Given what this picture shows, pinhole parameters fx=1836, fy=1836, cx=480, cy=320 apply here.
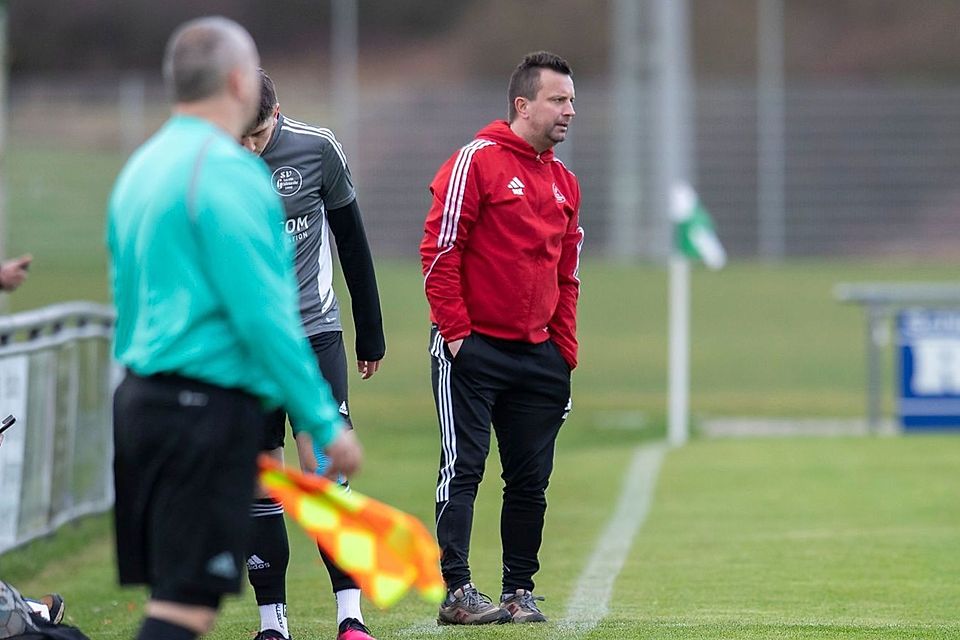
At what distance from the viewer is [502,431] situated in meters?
7.23

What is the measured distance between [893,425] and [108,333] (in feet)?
27.7

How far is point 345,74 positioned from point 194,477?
4444cm

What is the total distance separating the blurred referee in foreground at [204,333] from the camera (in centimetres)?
453

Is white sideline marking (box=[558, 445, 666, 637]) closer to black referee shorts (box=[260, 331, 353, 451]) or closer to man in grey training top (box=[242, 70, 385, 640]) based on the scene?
man in grey training top (box=[242, 70, 385, 640])

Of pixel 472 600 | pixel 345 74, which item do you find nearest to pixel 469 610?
pixel 472 600

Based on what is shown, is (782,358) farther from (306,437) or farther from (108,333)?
(306,437)

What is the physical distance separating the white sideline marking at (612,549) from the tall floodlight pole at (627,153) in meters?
22.6

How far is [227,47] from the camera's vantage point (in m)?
4.59

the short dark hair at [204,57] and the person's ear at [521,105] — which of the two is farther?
the person's ear at [521,105]

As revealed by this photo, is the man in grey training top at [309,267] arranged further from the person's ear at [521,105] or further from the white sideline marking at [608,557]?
the person's ear at [521,105]

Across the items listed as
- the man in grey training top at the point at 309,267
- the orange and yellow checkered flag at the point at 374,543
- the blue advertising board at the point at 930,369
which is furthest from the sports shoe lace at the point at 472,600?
the blue advertising board at the point at 930,369

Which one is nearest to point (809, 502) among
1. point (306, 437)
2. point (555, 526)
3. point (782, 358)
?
point (555, 526)

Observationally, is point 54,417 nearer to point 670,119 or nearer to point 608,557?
point 608,557

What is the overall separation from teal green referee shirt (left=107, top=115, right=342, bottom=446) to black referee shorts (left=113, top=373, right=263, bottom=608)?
0.06 m
